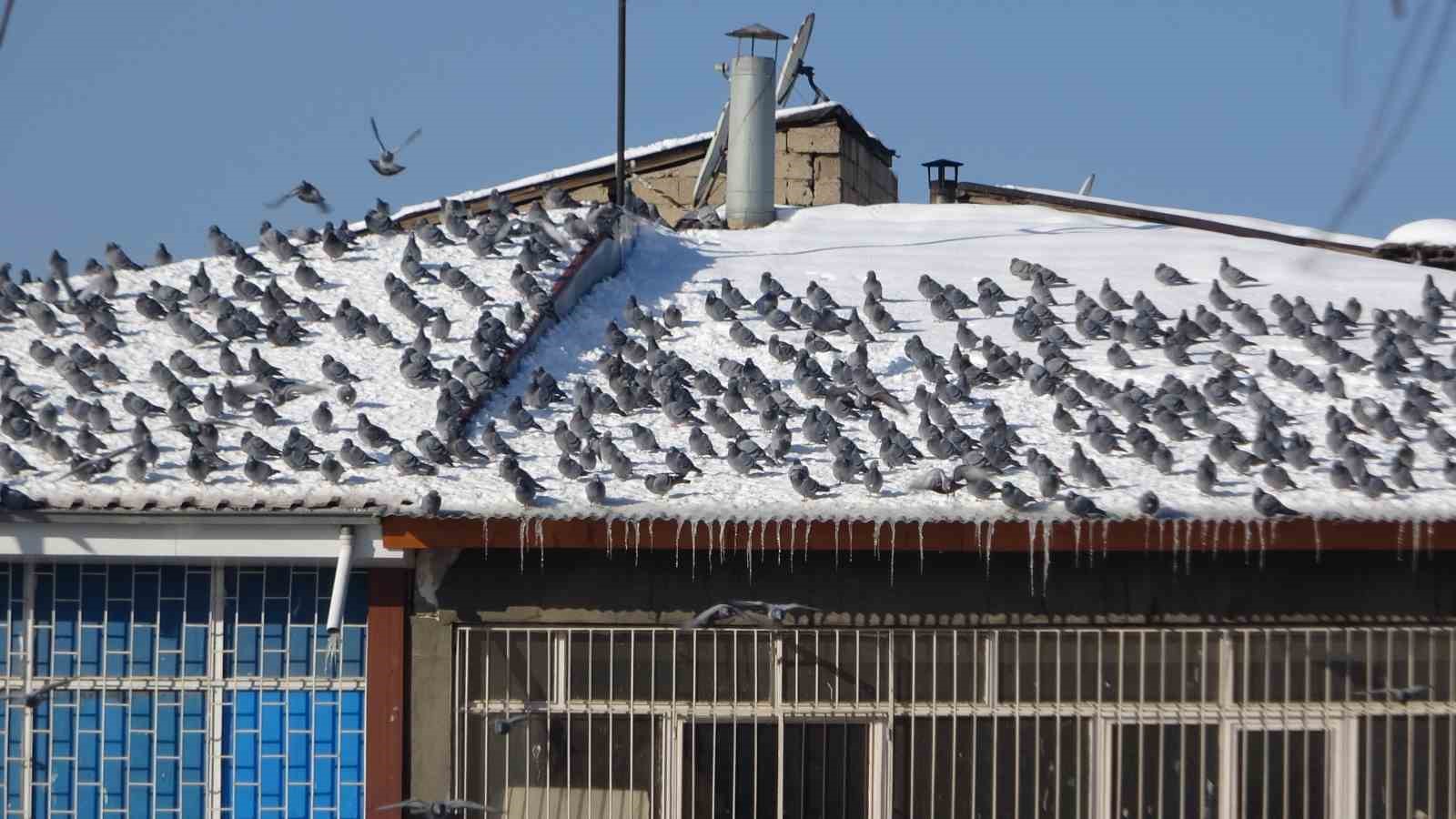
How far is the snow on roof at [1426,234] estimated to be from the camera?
14.0 m

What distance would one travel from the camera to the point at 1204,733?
27.7 feet

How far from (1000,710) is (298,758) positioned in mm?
3187

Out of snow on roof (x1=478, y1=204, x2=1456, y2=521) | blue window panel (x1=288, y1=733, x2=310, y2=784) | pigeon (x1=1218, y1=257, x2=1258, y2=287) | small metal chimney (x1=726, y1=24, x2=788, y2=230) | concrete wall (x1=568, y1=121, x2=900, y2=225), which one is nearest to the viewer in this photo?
snow on roof (x1=478, y1=204, x2=1456, y2=521)

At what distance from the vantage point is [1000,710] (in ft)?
27.5

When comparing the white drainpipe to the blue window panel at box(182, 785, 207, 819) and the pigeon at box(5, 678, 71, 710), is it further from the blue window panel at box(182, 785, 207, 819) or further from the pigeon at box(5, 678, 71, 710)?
the pigeon at box(5, 678, 71, 710)

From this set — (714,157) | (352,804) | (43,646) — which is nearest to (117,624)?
(43,646)

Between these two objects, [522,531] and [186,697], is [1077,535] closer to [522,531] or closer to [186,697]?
[522,531]

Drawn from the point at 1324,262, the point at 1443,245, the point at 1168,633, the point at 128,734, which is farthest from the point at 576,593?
the point at 1443,245

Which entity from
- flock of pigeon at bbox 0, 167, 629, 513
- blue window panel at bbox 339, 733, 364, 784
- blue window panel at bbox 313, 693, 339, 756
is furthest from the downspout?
blue window panel at bbox 339, 733, 364, 784

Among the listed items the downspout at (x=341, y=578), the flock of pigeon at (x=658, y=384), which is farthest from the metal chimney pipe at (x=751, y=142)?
the downspout at (x=341, y=578)

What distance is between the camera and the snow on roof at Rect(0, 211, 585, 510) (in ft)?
27.1

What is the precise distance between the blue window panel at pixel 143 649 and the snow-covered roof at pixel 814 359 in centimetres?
69

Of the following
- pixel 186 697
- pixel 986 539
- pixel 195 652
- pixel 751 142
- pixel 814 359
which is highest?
pixel 751 142

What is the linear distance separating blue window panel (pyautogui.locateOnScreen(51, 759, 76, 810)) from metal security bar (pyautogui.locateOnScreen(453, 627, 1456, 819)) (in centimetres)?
180
